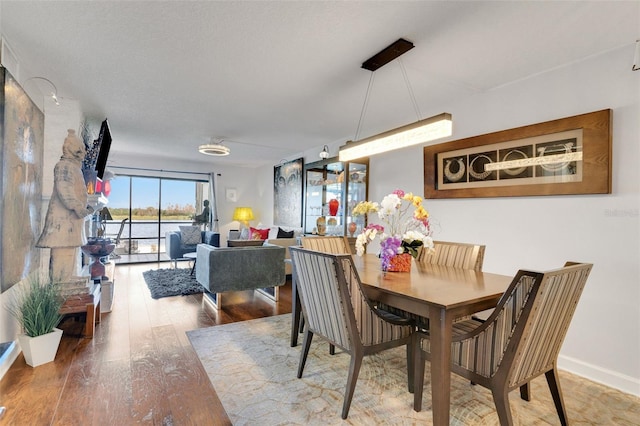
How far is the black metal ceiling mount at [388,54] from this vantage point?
2078 mm

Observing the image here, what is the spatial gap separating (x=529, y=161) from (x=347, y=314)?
6.99 ft

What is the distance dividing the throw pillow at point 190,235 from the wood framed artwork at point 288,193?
5.59ft

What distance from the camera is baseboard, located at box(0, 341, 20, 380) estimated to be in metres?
1.98

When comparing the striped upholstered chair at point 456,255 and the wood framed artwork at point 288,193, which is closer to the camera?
the striped upholstered chair at point 456,255

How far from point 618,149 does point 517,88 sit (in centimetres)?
93

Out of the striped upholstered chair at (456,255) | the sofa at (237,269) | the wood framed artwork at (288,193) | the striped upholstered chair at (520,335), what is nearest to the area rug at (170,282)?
the sofa at (237,269)

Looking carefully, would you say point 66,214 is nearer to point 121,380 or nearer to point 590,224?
point 121,380

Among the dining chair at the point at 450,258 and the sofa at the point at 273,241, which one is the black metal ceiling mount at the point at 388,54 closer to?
the dining chair at the point at 450,258

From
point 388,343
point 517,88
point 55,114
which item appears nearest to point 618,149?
point 517,88

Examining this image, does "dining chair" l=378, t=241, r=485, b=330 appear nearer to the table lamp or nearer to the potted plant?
the potted plant

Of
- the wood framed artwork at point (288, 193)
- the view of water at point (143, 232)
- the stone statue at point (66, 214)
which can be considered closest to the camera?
the stone statue at point (66, 214)

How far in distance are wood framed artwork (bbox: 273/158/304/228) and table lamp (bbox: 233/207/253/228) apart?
988 mm

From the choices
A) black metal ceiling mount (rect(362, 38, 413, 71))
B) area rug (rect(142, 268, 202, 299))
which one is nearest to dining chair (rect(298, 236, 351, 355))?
black metal ceiling mount (rect(362, 38, 413, 71))

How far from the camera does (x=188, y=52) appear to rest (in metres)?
2.28
